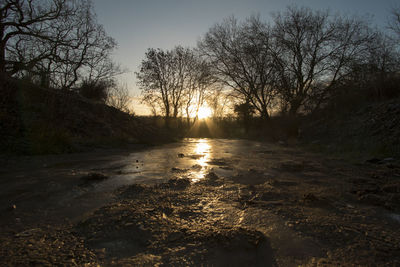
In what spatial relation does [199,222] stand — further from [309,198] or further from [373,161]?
[373,161]

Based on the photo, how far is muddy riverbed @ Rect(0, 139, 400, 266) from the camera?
4.45 feet

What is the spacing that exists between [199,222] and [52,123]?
7553 mm

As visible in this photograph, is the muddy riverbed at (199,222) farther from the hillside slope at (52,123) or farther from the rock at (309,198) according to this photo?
the hillside slope at (52,123)

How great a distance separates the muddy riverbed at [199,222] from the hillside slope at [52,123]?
2.97 meters

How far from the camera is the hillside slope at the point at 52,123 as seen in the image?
18.7 ft

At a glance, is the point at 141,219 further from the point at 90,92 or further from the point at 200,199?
the point at 90,92

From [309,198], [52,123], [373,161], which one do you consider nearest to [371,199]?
[309,198]

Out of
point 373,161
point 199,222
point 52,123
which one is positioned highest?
point 52,123

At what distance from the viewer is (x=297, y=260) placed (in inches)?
52.5

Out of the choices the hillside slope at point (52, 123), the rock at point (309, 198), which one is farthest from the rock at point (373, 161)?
the hillside slope at point (52, 123)

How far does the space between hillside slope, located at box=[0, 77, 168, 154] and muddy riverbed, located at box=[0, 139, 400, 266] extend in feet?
9.74

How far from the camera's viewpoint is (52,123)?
7363mm

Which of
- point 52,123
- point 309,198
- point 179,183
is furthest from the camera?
point 52,123

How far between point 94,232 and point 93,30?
1820cm
